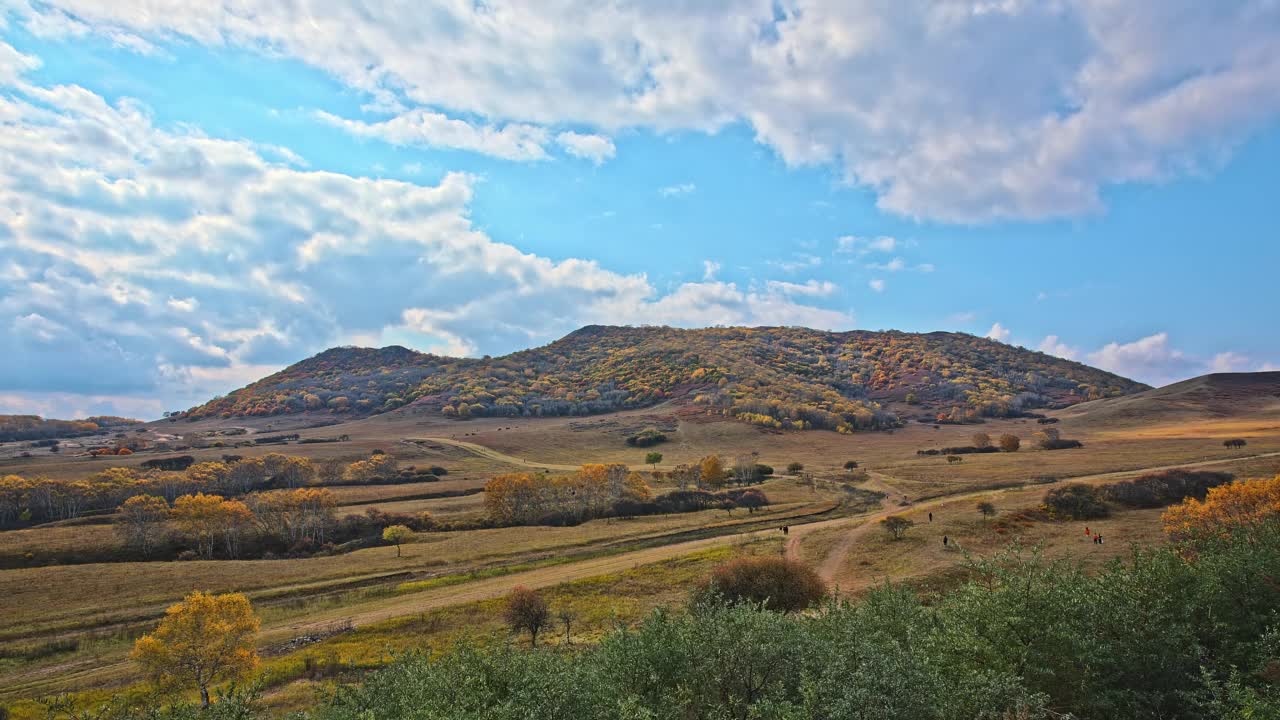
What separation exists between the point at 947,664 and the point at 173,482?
436ft

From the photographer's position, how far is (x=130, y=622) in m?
52.8

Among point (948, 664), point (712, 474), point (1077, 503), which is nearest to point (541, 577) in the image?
point (948, 664)

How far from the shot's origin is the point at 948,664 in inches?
671

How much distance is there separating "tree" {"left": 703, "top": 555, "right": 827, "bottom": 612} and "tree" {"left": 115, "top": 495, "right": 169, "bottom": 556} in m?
77.2

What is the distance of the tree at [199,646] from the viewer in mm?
38406

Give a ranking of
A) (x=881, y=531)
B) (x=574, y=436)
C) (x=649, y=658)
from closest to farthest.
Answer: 1. (x=649, y=658)
2. (x=881, y=531)
3. (x=574, y=436)

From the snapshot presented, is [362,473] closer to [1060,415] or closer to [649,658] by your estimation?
[649,658]

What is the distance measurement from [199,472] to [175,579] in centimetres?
6186

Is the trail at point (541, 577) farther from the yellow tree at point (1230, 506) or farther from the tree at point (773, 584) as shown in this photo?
the yellow tree at point (1230, 506)

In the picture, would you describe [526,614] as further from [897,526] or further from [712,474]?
[712,474]

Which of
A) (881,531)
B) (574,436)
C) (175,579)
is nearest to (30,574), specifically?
(175,579)

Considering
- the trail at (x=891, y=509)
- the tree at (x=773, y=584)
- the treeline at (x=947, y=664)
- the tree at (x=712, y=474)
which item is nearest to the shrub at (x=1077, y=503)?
the trail at (x=891, y=509)

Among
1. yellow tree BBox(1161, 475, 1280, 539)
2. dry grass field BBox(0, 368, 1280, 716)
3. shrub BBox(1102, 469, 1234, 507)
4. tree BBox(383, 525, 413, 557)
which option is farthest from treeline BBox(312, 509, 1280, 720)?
tree BBox(383, 525, 413, 557)

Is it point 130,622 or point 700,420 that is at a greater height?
point 700,420
